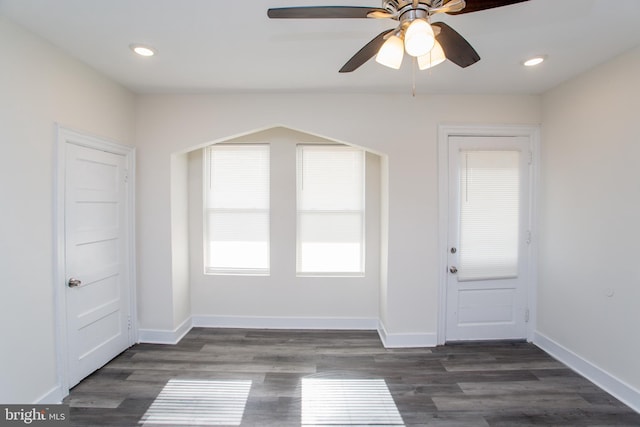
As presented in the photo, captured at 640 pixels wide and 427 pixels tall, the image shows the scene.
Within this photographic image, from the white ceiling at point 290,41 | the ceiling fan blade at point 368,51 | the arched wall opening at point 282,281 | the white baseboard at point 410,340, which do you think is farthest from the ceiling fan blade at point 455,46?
the white baseboard at point 410,340

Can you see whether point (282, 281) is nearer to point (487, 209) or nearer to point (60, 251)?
point (60, 251)

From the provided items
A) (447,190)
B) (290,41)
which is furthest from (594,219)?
(290,41)

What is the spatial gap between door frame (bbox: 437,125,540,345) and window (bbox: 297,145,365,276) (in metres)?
0.89

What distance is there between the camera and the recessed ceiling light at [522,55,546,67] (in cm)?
226

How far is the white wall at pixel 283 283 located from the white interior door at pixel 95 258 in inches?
29.3

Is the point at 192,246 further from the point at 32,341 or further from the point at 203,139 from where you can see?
the point at 32,341

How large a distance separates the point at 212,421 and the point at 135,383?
0.90m

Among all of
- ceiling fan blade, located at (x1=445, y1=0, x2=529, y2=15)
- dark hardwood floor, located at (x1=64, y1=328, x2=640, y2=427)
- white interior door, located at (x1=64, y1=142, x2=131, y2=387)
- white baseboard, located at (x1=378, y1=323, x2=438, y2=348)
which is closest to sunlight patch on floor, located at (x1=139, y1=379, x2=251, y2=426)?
dark hardwood floor, located at (x1=64, y1=328, x2=640, y2=427)

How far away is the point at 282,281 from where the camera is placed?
3.48 metres

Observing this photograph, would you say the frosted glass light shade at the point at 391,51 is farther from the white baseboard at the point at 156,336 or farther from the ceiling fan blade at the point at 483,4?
the white baseboard at the point at 156,336

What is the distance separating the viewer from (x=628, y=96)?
218 cm

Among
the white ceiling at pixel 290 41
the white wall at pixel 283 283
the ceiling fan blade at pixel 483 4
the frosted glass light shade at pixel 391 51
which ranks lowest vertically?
the white wall at pixel 283 283

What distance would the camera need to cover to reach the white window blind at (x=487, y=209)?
3.04m

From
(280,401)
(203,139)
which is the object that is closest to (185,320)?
(280,401)
